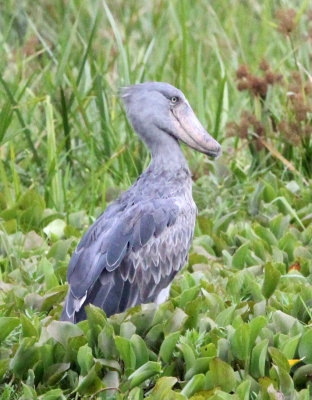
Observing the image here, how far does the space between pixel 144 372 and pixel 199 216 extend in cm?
180

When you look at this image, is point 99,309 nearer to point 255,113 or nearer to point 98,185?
point 98,185

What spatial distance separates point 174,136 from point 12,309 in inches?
41.1

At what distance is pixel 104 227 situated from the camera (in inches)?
156

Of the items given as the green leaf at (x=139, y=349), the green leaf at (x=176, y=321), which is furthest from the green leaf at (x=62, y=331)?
the green leaf at (x=176, y=321)

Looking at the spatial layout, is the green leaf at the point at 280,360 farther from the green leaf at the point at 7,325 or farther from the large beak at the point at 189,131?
the large beak at the point at 189,131

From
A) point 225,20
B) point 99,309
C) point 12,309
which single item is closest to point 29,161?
point 12,309

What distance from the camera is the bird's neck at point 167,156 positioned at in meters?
4.29

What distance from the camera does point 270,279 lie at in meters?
4.11

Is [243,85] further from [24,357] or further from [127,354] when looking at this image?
[24,357]

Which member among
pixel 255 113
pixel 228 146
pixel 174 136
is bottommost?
pixel 228 146

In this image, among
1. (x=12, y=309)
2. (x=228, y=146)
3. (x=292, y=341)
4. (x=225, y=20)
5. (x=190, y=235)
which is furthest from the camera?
(x=225, y=20)

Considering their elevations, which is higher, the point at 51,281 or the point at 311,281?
the point at 51,281

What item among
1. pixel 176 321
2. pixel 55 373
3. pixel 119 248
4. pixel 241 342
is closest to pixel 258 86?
pixel 119 248

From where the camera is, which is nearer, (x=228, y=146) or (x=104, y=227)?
(x=104, y=227)
